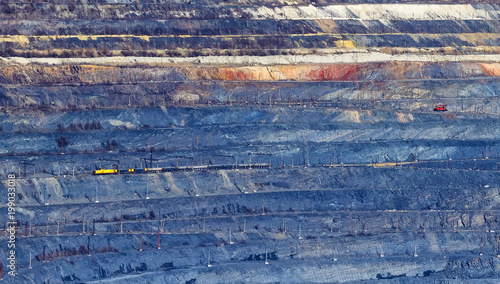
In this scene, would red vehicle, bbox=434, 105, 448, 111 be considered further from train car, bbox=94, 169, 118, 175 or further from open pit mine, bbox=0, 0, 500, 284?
train car, bbox=94, 169, 118, 175

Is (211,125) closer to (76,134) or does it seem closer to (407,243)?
(76,134)

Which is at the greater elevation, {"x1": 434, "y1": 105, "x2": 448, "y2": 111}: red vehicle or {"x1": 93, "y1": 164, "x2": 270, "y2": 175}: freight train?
{"x1": 434, "y1": 105, "x2": 448, "y2": 111}: red vehicle

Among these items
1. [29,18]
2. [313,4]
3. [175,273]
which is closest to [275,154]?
[175,273]

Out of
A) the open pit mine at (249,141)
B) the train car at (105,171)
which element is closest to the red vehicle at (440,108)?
the open pit mine at (249,141)

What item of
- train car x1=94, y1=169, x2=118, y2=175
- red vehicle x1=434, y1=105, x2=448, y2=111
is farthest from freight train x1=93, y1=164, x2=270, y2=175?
red vehicle x1=434, y1=105, x2=448, y2=111

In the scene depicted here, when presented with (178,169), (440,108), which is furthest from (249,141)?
(440,108)

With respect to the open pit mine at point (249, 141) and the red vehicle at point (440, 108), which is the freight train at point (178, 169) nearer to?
the open pit mine at point (249, 141)

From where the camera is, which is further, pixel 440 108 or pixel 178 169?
pixel 440 108

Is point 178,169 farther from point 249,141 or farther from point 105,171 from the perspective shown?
point 249,141

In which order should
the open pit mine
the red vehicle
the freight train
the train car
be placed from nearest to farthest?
1. the open pit mine
2. the train car
3. the freight train
4. the red vehicle
